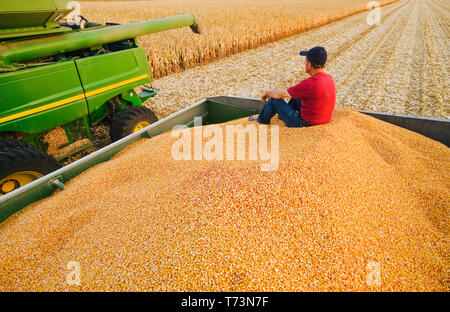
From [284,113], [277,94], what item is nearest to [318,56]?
[277,94]

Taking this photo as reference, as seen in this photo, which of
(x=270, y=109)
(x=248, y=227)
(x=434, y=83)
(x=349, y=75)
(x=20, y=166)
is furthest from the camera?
(x=349, y=75)

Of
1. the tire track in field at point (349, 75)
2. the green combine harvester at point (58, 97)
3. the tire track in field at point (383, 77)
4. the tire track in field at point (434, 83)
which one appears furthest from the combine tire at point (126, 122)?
the tire track in field at point (434, 83)

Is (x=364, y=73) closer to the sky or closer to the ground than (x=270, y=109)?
closer to the sky

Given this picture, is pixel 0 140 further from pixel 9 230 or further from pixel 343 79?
pixel 343 79

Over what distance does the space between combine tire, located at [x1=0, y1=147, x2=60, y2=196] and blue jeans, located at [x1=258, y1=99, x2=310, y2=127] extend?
2.27m

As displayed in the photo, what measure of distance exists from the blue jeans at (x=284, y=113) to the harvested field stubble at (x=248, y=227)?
19.7 inches

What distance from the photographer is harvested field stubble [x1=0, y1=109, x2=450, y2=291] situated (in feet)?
4.16

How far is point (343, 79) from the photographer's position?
6.12 m

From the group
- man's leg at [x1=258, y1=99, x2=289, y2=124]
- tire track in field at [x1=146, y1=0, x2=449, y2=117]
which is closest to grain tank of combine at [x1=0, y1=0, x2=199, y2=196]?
man's leg at [x1=258, y1=99, x2=289, y2=124]

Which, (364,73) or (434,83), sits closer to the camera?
(434,83)

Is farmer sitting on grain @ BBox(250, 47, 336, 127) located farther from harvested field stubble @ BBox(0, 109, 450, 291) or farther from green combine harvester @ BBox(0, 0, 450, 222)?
green combine harvester @ BBox(0, 0, 450, 222)

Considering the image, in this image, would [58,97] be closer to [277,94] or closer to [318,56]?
[277,94]

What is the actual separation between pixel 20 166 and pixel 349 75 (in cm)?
689

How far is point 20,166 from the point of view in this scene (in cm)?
207
